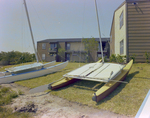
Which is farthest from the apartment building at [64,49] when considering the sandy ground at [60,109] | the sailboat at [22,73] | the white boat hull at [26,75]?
the sandy ground at [60,109]

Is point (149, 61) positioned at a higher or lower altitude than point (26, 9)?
lower

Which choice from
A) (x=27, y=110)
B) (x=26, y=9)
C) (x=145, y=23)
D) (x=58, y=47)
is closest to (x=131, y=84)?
(x=27, y=110)

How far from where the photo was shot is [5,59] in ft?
60.3

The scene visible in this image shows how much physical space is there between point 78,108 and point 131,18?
9300 mm

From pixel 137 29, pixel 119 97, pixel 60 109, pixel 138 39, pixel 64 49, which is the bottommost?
pixel 60 109

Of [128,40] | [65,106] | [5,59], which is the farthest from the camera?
[5,59]

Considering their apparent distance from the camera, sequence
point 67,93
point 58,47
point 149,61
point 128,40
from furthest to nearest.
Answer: point 58,47
point 128,40
point 149,61
point 67,93

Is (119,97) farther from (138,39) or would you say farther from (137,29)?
(137,29)

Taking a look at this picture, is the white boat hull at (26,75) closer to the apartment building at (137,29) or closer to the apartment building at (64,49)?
the apartment building at (137,29)

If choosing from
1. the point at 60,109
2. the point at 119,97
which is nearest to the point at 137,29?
the point at 119,97

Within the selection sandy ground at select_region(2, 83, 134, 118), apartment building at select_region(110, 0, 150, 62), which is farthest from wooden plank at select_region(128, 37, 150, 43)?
sandy ground at select_region(2, 83, 134, 118)

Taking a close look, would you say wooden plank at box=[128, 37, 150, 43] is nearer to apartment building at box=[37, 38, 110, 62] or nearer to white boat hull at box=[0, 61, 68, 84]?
white boat hull at box=[0, 61, 68, 84]

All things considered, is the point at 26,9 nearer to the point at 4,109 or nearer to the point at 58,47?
the point at 4,109

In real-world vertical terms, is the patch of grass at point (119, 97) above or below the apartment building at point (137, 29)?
below
